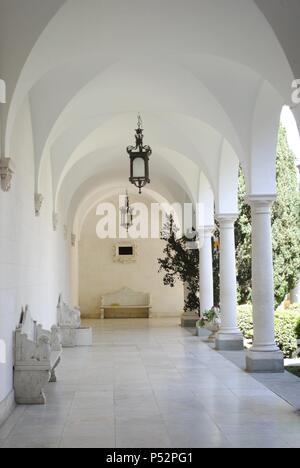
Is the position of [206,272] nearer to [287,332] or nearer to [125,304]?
[287,332]

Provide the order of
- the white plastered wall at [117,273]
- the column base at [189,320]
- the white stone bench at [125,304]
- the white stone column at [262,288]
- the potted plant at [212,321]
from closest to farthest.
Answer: the white stone column at [262,288], the potted plant at [212,321], the column base at [189,320], the white stone bench at [125,304], the white plastered wall at [117,273]

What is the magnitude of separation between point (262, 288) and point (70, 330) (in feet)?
20.0

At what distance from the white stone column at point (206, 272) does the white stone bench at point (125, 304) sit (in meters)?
9.90

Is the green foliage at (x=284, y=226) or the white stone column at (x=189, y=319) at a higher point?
the green foliage at (x=284, y=226)

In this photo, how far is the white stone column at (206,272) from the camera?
17172mm

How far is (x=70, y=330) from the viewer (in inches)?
595

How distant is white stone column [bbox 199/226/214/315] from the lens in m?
17.2

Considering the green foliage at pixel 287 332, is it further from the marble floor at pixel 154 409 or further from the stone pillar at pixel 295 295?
the stone pillar at pixel 295 295

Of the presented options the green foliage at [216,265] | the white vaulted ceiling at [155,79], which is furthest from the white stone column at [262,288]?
the green foliage at [216,265]

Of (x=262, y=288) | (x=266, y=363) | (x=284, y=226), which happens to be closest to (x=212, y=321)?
(x=284, y=226)

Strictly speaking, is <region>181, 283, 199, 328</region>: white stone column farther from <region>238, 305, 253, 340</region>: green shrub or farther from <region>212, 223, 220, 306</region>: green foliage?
<region>238, 305, 253, 340</region>: green shrub

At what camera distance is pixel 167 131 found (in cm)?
1417

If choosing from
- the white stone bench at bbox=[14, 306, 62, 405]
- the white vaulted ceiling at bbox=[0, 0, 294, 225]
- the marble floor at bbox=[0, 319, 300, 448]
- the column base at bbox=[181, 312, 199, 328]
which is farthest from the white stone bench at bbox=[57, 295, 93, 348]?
the white stone bench at bbox=[14, 306, 62, 405]

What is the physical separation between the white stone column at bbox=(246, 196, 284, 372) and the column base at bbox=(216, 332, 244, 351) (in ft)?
9.76
